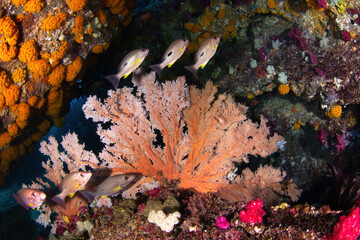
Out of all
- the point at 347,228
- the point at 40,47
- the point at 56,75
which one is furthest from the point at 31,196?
the point at 347,228

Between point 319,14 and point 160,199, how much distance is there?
6045 mm

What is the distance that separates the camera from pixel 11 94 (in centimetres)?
387

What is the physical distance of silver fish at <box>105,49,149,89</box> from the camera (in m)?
3.15

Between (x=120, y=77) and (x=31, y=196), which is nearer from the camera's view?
(x=120, y=77)

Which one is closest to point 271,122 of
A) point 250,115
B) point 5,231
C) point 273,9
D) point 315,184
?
point 250,115

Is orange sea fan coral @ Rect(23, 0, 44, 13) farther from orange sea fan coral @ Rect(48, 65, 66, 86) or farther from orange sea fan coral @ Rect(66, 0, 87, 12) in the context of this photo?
orange sea fan coral @ Rect(48, 65, 66, 86)

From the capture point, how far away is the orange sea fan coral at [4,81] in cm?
372

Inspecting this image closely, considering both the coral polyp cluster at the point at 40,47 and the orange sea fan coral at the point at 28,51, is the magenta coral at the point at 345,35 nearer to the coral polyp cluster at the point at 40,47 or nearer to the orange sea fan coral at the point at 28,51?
the coral polyp cluster at the point at 40,47

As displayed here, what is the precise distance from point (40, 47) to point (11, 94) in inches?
38.0

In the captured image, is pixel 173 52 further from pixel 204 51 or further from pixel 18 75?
pixel 18 75

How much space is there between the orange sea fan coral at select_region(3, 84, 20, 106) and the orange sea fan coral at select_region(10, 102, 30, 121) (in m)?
0.13

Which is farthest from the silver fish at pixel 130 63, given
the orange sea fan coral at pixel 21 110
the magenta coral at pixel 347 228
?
the magenta coral at pixel 347 228

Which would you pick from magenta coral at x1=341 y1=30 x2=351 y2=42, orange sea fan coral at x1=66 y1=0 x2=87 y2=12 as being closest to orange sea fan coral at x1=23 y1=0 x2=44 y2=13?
orange sea fan coral at x1=66 y1=0 x2=87 y2=12

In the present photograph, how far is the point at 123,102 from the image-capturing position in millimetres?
3818
